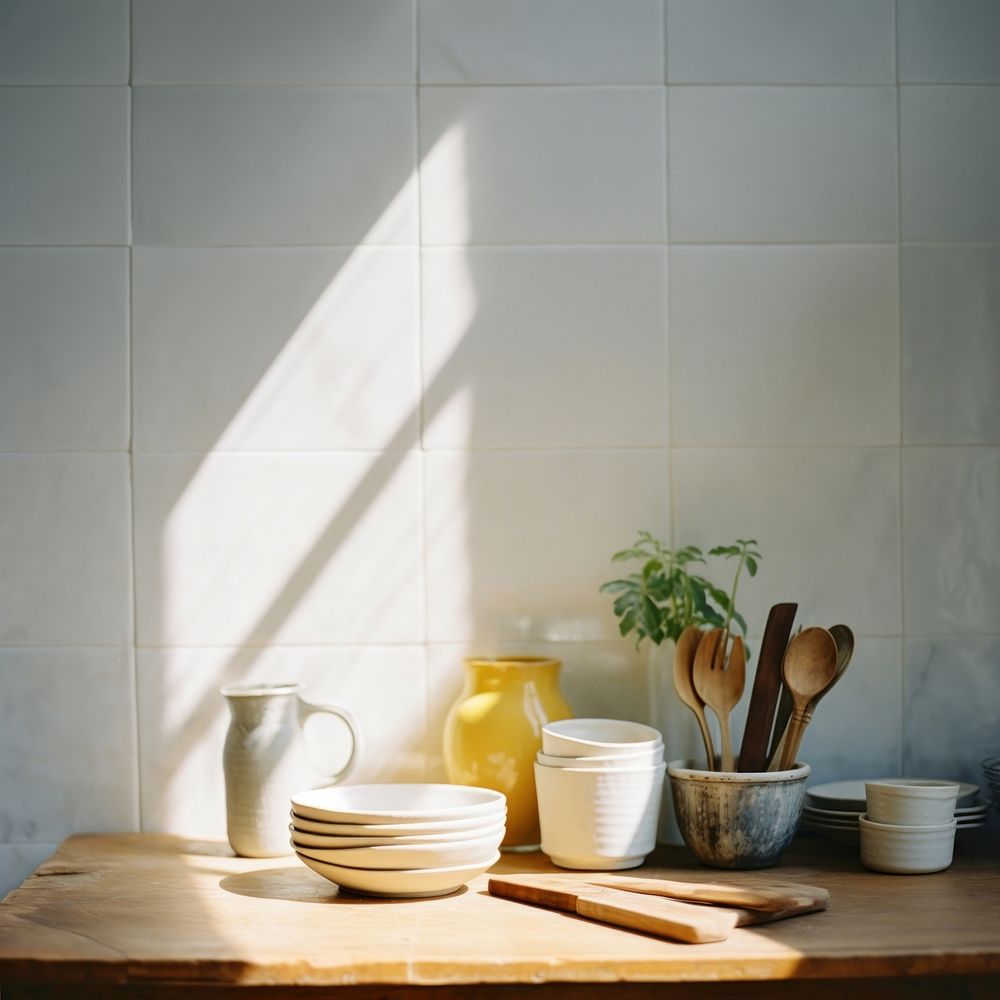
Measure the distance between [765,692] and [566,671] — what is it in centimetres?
31

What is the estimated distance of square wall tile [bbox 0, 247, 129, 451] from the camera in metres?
1.63

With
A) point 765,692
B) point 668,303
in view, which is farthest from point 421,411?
point 765,692

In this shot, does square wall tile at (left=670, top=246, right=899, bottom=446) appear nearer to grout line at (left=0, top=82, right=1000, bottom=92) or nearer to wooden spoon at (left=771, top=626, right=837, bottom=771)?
grout line at (left=0, top=82, right=1000, bottom=92)

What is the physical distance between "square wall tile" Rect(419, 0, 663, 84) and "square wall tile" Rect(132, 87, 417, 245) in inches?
3.7

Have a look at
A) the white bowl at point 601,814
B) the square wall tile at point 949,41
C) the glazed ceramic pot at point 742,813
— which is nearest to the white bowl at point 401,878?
the white bowl at point 601,814

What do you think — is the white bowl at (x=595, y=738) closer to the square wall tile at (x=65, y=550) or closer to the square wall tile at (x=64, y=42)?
the square wall tile at (x=65, y=550)

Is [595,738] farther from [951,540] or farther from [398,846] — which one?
[951,540]

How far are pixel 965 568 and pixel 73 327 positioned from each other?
1.34 meters

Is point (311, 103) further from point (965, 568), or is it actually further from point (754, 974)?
point (754, 974)

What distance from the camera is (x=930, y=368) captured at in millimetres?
1664

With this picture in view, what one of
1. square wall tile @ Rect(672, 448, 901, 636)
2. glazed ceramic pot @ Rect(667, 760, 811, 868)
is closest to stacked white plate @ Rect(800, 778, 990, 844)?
glazed ceramic pot @ Rect(667, 760, 811, 868)

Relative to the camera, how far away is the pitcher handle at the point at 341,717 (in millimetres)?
1506

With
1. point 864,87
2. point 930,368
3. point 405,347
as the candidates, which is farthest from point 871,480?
point 405,347

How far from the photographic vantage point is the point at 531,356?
1643mm
